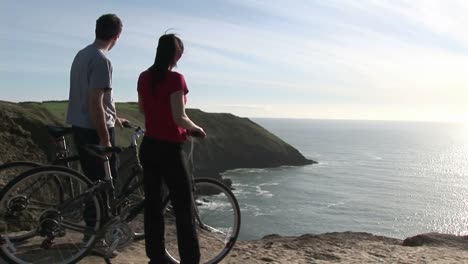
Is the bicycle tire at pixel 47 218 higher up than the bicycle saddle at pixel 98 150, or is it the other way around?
the bicycle saddle at pixel 98 150

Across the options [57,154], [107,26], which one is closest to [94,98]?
[107,26]

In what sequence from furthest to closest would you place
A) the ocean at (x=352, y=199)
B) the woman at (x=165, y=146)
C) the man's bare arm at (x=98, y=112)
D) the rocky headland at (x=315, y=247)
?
1. the ocean at (x=352, y=199)
2. the rocky headland at (x=315, y=247)
3. the man's bare arm at (x=98, y=112)
4. the woman at (x=165, y=146)

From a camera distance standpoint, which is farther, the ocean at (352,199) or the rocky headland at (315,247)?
the ocean at (352,199)

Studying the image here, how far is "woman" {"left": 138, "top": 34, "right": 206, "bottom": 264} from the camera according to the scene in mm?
4609

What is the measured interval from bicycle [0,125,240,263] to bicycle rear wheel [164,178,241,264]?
0.5 inches

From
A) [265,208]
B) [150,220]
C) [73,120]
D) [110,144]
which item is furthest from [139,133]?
[265,208]

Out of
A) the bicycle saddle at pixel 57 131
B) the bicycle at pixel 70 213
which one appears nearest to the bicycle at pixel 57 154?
the bicycle saddle at pixel 57 131

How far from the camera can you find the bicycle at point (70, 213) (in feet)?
17.2

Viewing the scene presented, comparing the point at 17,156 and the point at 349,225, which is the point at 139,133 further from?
the point at 349,225

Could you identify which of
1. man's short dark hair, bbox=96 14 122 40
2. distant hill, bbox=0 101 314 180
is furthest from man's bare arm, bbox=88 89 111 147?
distant hill, bbox=0 101 314 180

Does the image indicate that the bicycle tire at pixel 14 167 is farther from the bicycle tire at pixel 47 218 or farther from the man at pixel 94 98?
the man at pixel 94 98

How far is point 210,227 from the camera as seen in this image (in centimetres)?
615

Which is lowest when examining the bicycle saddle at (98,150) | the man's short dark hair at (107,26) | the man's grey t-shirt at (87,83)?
the bicycle saddle at (98,150)

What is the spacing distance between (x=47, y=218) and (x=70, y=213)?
0.26m
